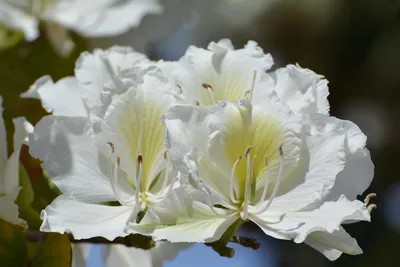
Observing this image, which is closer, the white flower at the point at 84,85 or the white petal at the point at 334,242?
the white petal at the point at 334,242

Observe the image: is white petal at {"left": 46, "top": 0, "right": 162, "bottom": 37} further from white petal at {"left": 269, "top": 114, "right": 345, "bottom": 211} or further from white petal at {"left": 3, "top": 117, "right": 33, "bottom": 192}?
white petal at {"left": 269, "top": 114, "right": 345, "bottom": 211}

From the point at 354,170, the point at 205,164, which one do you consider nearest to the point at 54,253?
the point at 205,164

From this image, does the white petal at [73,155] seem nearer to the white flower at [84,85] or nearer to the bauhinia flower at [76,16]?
the white flower at [84,85]

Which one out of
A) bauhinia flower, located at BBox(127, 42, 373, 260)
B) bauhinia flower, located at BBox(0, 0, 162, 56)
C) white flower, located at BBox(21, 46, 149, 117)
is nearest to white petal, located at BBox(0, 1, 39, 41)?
bauhinia flower, located at BBox(0, 0, 162, 56)

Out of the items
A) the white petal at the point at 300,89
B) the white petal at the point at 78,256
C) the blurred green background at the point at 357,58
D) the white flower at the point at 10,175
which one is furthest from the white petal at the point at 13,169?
the blurred green background at the point at 357,58

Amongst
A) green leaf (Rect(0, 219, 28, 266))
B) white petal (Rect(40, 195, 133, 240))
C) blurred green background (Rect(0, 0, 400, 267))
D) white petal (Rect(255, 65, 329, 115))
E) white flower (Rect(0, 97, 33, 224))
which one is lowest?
blurred green background (Rect(0, 0, 400, 267))

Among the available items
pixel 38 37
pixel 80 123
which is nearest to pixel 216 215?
pixel 80 123

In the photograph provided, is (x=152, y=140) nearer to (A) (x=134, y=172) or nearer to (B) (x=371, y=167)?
(A) (x=134, y=172)
